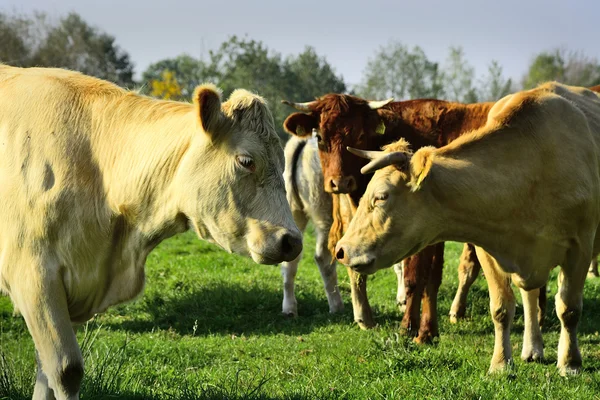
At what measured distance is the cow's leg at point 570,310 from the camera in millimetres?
6148

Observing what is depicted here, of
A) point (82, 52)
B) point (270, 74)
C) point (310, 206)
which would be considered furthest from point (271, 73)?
point (310, 206)

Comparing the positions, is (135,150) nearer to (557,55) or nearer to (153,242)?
(153,242)

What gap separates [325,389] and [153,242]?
5.55 ft

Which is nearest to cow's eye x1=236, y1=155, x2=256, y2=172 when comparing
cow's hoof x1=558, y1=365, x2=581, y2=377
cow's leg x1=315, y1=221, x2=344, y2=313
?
cow's hoof x1=558, y1=365, x2=581, y2=377

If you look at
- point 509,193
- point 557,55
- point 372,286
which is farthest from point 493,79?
point 509,193

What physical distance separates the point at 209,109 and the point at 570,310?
3.71 m

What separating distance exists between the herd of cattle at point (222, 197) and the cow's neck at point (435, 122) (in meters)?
1.46

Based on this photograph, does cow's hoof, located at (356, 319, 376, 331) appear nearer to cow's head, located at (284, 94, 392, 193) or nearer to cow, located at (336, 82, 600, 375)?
cow's head, located at (284, 94, 392, 193)

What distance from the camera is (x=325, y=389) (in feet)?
17.5

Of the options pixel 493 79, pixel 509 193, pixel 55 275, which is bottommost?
pixel 55 275

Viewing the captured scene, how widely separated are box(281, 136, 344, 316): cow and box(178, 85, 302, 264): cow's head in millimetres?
5234

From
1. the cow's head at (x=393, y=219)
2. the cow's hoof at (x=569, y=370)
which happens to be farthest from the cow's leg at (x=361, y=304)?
the cow's hoof at (x=569, y=370)

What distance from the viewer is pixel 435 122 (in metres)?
8.51

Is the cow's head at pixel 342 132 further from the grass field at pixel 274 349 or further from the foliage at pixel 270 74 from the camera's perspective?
the foliage at pixel 270 74
